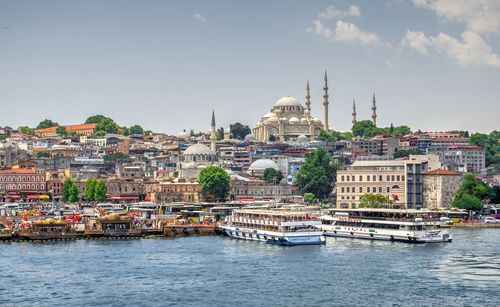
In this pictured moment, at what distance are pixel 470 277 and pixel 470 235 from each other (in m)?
19.8

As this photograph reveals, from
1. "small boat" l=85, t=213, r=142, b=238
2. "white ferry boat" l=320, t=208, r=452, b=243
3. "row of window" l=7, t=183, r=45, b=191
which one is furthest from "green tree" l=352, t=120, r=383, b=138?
"small boat" l=85, t=213, r=142, b=238

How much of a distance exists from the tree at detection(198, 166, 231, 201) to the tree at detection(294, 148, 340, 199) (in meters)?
7.41

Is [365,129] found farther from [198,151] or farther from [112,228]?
[112,228]

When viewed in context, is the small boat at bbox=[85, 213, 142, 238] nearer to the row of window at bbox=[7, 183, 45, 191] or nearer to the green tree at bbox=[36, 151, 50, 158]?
the row of window at bbox=[7, 183, 45, 191]

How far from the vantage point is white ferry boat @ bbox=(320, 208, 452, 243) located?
169 ft

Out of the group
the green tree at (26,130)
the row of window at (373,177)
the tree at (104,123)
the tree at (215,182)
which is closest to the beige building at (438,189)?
the row of window at (373,177)

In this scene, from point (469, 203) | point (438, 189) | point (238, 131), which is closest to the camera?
point (469, 203)

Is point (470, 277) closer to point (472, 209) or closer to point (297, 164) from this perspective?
point (472, 209)

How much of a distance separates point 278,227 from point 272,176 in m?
44.0

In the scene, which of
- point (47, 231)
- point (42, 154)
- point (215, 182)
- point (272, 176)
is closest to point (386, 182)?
point (215, 182)

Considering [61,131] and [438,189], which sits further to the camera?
[61,131]

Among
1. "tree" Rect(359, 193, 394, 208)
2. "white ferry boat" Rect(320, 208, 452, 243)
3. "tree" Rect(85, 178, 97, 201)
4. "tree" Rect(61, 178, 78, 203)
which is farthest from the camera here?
"tree" Rect(61, 178, 78, 203)

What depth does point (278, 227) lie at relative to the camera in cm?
5131

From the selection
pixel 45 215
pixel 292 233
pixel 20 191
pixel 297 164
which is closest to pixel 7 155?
pixel 20 191
